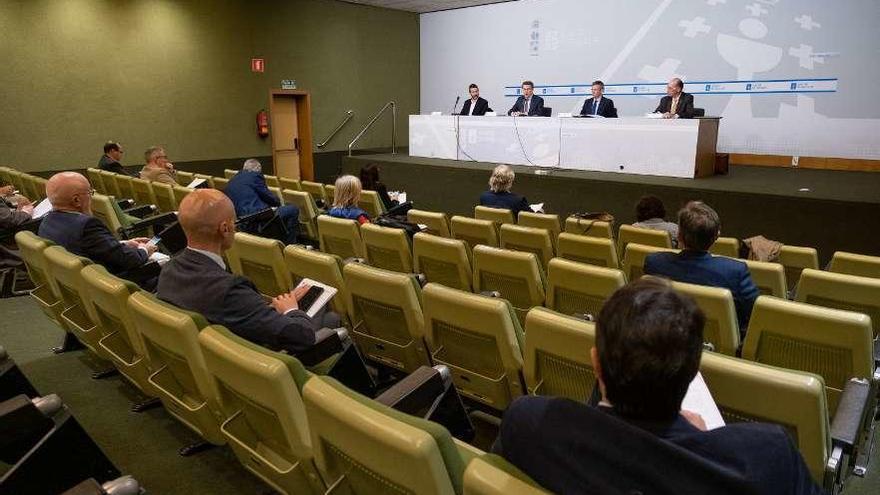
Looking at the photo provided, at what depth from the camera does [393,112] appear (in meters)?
12.5

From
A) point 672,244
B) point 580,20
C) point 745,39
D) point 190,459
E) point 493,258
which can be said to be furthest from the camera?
point 580,20

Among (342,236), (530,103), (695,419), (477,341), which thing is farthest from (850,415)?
(530,103)

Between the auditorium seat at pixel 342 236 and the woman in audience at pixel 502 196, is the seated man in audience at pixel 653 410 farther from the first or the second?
the woman in audience at pixel 502 196

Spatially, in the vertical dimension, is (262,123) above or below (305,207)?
above

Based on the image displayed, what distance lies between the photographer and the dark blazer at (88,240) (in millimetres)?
3258

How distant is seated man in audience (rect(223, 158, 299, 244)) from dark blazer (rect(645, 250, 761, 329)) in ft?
12.0

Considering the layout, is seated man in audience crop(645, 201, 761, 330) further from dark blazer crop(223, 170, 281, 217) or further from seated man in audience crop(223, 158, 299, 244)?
dark blazer crop(223, 170, 281, 217)

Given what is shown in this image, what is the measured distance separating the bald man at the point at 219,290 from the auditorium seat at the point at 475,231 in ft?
6.98

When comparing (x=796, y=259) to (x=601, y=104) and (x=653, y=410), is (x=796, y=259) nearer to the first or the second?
(x=653, y=410)

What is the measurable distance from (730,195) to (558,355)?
483 centimetres

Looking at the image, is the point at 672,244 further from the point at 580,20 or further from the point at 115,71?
the point at 115,71

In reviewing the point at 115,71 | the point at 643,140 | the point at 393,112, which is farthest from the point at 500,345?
the point at 393,112

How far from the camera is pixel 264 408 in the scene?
5.14 ft

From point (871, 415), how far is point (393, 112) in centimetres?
1120
